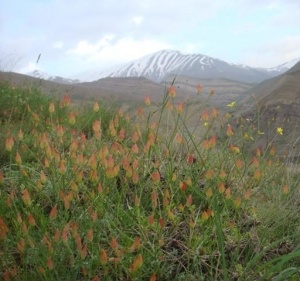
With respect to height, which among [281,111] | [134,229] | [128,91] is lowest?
[134,229]

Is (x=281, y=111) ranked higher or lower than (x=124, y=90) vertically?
lower

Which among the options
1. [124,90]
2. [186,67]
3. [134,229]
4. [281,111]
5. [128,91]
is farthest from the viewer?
[186,67]

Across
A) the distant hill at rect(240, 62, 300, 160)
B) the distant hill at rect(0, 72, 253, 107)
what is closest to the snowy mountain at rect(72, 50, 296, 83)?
the distant hill at rect(0, 72, 253, 107)

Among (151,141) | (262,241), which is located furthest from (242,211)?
(151,141)

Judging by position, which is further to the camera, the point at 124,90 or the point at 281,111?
the point at 124,90

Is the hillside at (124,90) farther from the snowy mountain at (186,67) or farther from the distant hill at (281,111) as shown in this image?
the snowy mountain at (186,67)

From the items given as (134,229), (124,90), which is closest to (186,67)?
(124,90)

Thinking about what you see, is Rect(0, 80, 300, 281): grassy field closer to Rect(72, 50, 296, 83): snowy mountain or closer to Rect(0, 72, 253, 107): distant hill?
Rect(0, 72, 253, 107): distant hill

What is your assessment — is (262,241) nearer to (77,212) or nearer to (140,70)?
(77,212)

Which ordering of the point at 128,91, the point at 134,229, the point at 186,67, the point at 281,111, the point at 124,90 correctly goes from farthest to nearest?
the point at 186,67
the point at 124,90
the point at 128,91
the point at 281,111
the point at 134,229

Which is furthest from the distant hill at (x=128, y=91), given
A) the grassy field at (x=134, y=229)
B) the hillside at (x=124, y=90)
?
the grassy field at (x=134, y=229)

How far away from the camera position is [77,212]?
1.99 m

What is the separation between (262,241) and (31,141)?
2080 millimetres

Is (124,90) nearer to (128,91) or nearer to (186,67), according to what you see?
(128,91)
